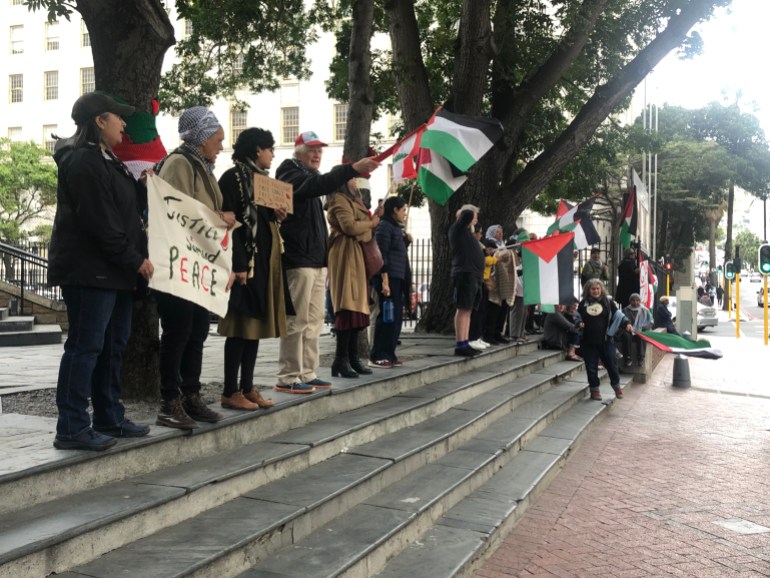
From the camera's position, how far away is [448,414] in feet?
25.0

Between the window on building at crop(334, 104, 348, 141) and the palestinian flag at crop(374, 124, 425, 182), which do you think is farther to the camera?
the window on building at crop(334, 104, 348, 141)

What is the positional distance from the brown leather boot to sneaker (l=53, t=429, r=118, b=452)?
4.97ft

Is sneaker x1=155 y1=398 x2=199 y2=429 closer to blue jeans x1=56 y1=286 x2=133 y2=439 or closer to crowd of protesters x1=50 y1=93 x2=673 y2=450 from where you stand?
crowd of protesters x1=50 y1=93 x2=673 y2=450

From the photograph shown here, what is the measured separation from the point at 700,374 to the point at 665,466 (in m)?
9.40

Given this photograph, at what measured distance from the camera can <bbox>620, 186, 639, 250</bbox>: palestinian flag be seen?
56.2ft

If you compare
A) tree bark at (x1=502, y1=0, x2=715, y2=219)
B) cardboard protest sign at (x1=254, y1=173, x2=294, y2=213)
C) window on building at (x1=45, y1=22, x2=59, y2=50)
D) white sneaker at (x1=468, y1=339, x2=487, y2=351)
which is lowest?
white sneaker at (x1=468, y1=339, x2=487, y2=351)

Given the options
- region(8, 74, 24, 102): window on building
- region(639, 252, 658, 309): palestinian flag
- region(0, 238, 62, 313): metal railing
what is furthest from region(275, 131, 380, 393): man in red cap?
region(8, 74, 24, 102): window on building

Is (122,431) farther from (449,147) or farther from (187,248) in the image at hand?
(449,147)

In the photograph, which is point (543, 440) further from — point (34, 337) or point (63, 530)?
point (34, 337)

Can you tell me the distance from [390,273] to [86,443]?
4591mm

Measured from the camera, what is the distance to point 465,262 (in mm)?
9648

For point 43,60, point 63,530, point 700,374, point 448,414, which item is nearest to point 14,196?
point 43,60

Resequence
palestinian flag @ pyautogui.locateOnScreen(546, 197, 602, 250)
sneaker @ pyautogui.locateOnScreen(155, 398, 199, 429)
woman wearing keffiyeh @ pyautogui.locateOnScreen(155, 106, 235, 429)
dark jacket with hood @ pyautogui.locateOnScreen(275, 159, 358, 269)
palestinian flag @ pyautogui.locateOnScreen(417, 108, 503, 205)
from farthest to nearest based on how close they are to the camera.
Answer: palestinian flag @ pyautogui.locateOnScreen(546, 197, 602, 250) → palestinian flag @ pyautogui.locateOnScreen(417, 108, 503, 205) → dark jacket with hood @ pyautogui.locateOnScreen(275, 159, 358, 269) → woman wearing keffiyeh @ pyautogui.locateOnScreen(155, 106, 235, 429) → sneaker @ pyautogui.locateOnScreen(155, 398, 199, 429)

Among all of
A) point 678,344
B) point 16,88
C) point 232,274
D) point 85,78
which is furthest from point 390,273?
point 16,88
